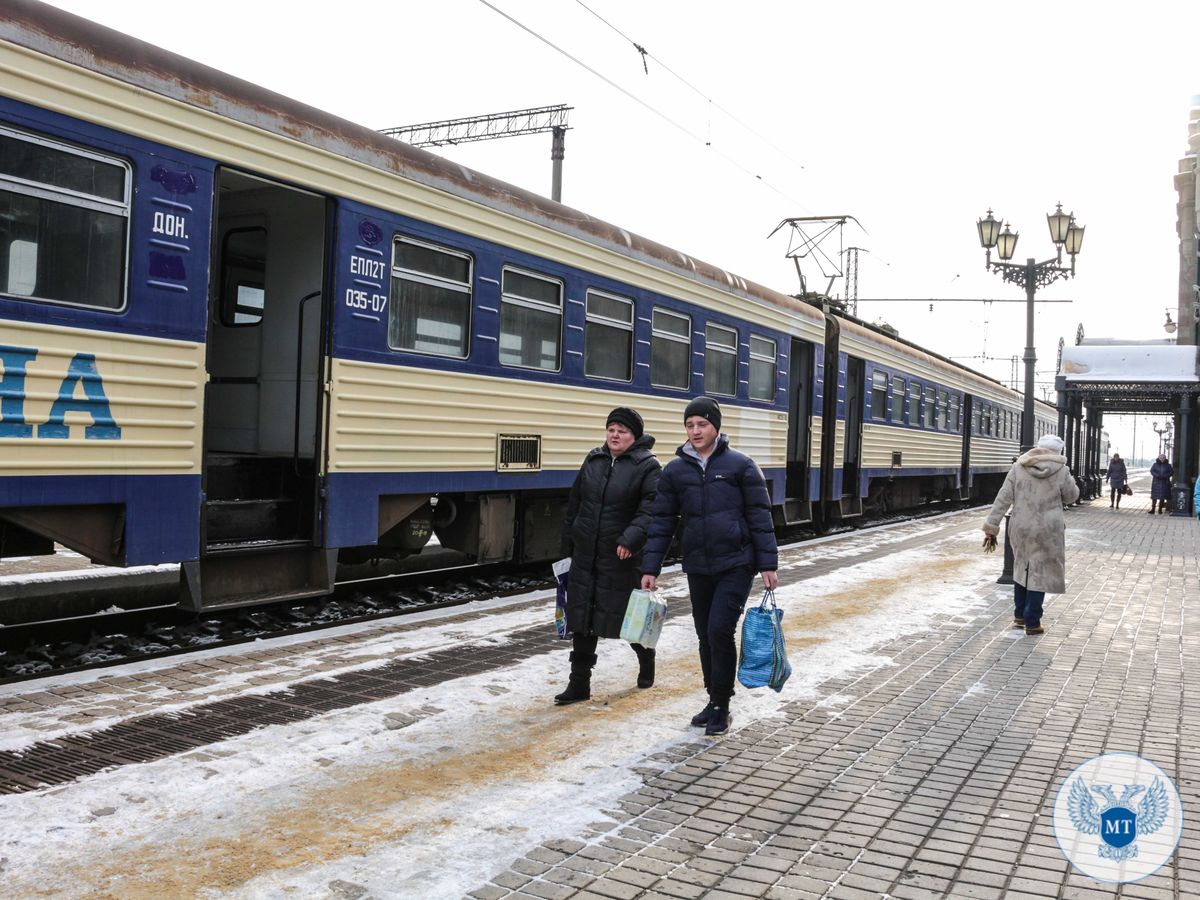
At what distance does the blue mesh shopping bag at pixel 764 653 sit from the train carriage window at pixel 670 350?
21.7 ft

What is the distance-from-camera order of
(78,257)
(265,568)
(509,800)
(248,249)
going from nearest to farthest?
(509,800)
(78,257)
(265,568)
(248,249)

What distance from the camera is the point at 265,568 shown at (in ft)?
25.1

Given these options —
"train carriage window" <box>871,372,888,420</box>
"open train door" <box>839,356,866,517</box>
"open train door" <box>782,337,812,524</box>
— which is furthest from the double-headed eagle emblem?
"train carriage window" <box>871,372,888,420</box>

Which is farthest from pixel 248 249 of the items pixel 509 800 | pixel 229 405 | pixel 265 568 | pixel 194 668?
pixel 509 800

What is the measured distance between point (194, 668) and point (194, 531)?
0.86m

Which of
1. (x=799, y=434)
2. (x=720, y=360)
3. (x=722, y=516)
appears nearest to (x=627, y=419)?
(x=722, y=516)

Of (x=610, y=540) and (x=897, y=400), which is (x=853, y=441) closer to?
(x=897, y=400)

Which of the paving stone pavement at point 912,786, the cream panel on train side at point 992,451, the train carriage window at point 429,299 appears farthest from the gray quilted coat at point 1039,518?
the cream panel on train side at point 992,451

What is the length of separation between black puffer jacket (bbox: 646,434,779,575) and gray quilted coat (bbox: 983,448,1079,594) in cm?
412

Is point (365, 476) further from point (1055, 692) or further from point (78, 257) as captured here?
point (1055, 692)

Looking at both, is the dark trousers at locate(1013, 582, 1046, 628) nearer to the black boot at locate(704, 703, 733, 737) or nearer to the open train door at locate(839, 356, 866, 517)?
the black boot at locate(704, 703, 733, 737)

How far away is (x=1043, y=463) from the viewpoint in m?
9.14

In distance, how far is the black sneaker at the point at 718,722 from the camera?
5.56m

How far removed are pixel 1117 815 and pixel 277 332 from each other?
660 centimetres
